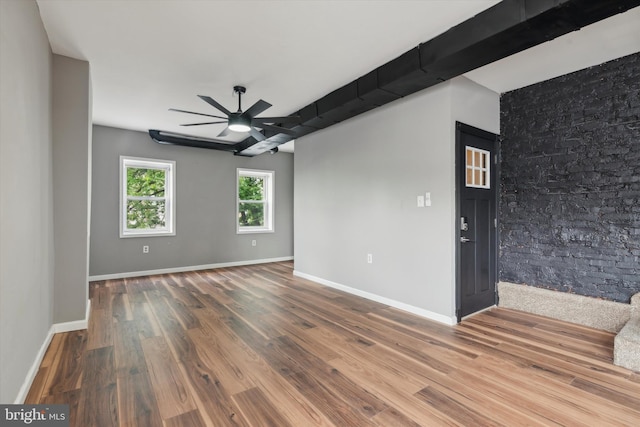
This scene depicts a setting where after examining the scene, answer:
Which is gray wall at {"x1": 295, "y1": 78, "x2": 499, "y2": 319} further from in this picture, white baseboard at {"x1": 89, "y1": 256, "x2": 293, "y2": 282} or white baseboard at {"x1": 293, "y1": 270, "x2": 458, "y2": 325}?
white baseboard at {"x1": 89, "y1": 256, "x2": 293, "y2": 282}

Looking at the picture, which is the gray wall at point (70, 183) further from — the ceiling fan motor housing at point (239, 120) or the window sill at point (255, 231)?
the window sill at point (255, 231)

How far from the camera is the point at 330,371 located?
2.28m

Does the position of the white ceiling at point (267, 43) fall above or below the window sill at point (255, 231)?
above

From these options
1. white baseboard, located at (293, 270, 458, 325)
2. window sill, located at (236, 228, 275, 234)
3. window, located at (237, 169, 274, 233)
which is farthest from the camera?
window, located at (237, 169, 274, 233)

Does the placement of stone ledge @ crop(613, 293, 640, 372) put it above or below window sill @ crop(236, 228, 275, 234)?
below

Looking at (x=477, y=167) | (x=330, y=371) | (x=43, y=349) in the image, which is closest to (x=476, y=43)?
(x=477, y=167)

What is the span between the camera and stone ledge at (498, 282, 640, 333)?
298 cm

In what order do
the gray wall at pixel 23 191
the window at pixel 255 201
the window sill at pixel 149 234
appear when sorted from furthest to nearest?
1. the window at pixel 255 201
2. the window sill at pixel 149 234
3. the gray wall at pixel 23 191

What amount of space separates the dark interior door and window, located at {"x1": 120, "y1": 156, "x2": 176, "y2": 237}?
523 cm

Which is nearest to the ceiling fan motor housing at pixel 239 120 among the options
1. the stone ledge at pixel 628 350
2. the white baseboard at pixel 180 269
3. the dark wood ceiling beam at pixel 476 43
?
the dark wood ceiling beam at pixel 476 43

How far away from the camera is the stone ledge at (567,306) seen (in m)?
2.98

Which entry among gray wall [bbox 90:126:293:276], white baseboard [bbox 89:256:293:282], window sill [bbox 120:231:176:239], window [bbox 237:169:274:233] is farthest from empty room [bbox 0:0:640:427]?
window [bbox 237:169:274:233]

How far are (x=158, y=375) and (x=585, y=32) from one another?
4.38 metres

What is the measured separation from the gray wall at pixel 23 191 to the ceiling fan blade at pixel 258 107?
1.81 m
